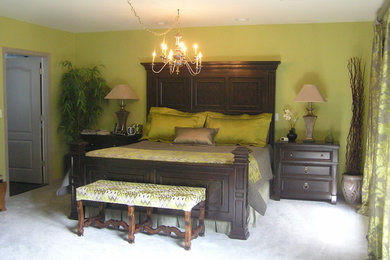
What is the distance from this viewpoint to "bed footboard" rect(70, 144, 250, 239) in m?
3.81

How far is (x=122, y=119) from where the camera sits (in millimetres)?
6250

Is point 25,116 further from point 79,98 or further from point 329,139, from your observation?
point 329,139

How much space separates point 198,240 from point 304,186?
79.7 inches

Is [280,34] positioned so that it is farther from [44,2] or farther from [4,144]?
[4,144]

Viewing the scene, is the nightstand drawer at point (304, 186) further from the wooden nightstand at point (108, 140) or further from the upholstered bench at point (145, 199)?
the wooden nightstand at point (108, 140)

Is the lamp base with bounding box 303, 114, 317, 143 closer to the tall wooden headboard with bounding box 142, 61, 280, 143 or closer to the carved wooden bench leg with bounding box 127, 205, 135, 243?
the tall wooden headboard with bounding box 142, 61, 280, 143

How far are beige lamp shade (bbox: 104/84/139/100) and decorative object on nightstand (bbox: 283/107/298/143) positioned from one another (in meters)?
2.25

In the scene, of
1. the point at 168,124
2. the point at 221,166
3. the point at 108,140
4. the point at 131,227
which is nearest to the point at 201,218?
the point at 221,166

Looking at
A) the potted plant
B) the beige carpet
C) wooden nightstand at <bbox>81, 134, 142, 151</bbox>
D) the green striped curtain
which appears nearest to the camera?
the green striped curtain

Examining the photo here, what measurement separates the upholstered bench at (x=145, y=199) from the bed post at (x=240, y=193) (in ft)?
1.00

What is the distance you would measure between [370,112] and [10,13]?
15.0 feet

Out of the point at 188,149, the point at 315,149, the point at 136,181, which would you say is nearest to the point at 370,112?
the point at 315,149

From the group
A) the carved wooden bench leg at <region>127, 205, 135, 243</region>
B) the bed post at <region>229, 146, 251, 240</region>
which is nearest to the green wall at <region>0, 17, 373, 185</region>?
the bed post at <region>229, 146, 251, 240</region>

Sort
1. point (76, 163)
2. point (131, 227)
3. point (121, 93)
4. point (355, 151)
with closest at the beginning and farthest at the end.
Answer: point (131, 227), point (76, 163), point (355, 151), point (121, 93)
